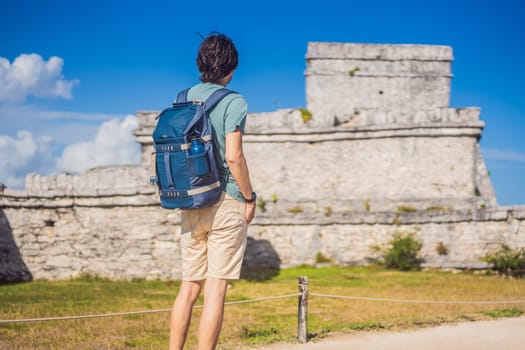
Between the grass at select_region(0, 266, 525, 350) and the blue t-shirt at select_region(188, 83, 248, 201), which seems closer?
the blue t-shirt at select_region(188, 83, 248, 201)

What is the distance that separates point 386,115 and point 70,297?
10759 millimetres

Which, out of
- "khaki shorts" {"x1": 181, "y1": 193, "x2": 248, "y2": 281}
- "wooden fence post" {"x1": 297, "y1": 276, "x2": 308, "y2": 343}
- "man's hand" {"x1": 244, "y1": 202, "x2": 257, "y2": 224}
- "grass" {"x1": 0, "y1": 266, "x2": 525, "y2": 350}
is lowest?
"grass" {"x1": 0, "y1": 266, "x2": 525, "y2": 350}

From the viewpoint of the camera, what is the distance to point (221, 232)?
380 centimetres

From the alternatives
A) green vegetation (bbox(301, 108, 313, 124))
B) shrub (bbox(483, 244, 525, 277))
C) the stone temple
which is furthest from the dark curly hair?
green vegetation (bbox(301, 108, 313, 124))

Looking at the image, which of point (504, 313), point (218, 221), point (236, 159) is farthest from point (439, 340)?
point (236, 159)

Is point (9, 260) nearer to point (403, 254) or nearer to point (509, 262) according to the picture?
point (403, 254)

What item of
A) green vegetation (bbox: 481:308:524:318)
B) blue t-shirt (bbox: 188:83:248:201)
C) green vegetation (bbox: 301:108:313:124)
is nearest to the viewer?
blue t-shirt (bbox: 188:83:248:201)

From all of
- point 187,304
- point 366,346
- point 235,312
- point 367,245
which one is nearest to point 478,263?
point 367,245

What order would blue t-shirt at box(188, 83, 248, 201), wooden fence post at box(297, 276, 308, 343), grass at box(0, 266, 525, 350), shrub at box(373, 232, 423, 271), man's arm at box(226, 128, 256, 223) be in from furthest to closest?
shrub at box(373, 232, 423, 271) → grass at box(0, 266, 525, 350) → wooden fence post at box(297, 276, 308, 343) → blue t-shirt at box(188, 83, 248, 201) → man's arm at box(226, 128, 256, 223)

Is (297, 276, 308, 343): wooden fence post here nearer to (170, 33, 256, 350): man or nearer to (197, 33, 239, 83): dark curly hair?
(170, 33, 256, 350): man

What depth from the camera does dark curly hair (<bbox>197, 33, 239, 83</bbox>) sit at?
153 inches

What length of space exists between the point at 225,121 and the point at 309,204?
12.7 m

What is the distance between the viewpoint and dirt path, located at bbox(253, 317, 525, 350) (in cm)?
567

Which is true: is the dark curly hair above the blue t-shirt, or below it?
above
